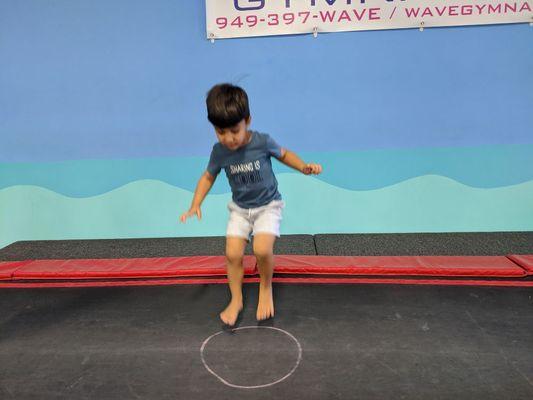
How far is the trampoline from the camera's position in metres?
1.10

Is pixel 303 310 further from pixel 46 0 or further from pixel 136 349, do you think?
pixel 46 0

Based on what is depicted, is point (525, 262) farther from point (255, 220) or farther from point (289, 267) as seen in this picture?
point (255, 220)

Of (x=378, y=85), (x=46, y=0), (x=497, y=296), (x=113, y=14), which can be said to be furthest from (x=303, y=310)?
(x=46, y=0)

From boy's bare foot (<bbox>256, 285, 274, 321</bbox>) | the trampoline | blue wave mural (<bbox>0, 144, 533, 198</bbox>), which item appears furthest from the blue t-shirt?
blue wave mural (<bbox>0, 144, 533, 198</bbox>)

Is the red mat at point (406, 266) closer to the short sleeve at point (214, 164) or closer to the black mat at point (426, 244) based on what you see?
the black mat at point (426, 244)

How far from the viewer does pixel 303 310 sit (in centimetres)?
151

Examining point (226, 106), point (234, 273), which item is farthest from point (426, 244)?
point (226, 106)

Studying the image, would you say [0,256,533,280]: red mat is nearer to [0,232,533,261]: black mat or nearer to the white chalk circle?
[0,232,533,261]: black mat

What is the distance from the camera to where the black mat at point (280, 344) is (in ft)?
3.57

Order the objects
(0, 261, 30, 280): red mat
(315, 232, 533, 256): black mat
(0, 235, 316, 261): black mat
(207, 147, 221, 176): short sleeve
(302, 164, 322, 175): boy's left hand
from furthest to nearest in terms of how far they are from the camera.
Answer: (0, 235, 316, 261): black mat → (315, 232, 533, 256): black mat → (0, 261, 30, 280): red mat → (207, 147, 221, 176): short sleeve → (302, 164, 322, 175): boy's left hand

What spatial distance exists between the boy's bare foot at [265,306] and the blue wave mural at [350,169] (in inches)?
43.4

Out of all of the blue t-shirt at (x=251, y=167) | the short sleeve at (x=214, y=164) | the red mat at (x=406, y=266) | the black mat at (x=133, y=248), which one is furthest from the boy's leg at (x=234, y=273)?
the black mat at (x=133, y=248)

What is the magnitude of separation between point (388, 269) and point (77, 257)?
1.69 m

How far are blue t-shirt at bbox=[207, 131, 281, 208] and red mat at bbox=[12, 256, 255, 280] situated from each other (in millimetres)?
462
